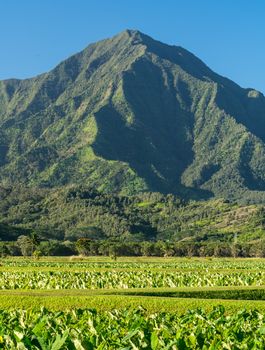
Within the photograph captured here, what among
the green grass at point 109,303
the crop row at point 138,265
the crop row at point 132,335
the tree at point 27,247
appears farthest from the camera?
the tree at point 27,247

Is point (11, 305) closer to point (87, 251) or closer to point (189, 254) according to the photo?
point (87, 251)

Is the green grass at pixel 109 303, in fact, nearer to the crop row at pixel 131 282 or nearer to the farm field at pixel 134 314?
the farm field at pixel 134 314

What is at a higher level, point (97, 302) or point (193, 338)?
point (193, 338)

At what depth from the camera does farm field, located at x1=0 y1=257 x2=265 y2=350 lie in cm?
753

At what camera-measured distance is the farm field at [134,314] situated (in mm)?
7527

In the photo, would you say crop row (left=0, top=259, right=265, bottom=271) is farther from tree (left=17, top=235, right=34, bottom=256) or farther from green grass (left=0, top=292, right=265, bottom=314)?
green grass (left=0, top=292, right=265, bottom=314)

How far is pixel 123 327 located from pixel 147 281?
100 ft

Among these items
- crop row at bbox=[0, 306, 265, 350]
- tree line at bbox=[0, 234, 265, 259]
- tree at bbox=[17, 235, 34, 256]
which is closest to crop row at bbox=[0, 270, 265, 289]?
crop row at bbox=[0, 306, 265, 350]

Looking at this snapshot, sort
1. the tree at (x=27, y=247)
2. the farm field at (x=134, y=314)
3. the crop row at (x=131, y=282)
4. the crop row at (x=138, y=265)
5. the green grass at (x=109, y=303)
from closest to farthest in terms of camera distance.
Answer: the farm field at (x=134, y=314) < the green grass at (x=109, y=303) < the crop row at (x=131, y=282) < the crop row at (x=138, y=265) < the tree at (x=27, y=247)

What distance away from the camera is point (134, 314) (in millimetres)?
12039

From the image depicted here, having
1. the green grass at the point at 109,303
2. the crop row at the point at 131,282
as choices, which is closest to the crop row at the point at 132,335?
the green grass at the point at 109,303

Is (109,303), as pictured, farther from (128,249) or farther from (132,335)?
(128,249)

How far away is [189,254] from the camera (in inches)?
5625

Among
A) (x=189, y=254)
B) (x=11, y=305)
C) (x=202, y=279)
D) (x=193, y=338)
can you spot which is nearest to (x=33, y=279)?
(x=202, y=279)
